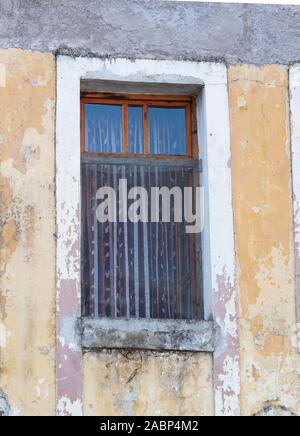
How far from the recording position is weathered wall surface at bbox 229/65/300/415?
12812 mm

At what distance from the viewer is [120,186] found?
43.5ft

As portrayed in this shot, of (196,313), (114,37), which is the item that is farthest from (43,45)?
(196,313)

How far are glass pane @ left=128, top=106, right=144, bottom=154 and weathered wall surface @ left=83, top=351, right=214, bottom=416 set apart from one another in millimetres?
1639

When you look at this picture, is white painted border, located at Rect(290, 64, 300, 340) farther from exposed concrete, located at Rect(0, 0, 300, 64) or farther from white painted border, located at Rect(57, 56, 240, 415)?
white painted border, located at Rect(57, 56, 240, 415)

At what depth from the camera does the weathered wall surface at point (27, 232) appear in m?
12.5

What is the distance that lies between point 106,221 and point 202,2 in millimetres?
1892

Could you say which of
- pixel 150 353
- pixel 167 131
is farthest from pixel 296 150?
pixel 150 353

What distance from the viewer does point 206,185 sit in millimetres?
13203

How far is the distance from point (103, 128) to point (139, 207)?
66cm

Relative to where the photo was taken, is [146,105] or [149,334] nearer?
[149,334]

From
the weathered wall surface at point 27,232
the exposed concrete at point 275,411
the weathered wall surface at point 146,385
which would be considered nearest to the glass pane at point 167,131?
the weathered wall surface at point 27,232

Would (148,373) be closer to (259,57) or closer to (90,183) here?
(90,183)

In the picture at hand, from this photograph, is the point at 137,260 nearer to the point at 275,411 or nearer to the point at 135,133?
the point at 135,133

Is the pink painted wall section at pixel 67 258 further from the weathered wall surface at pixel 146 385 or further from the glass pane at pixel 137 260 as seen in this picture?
the glass pane at pixel 137 260
